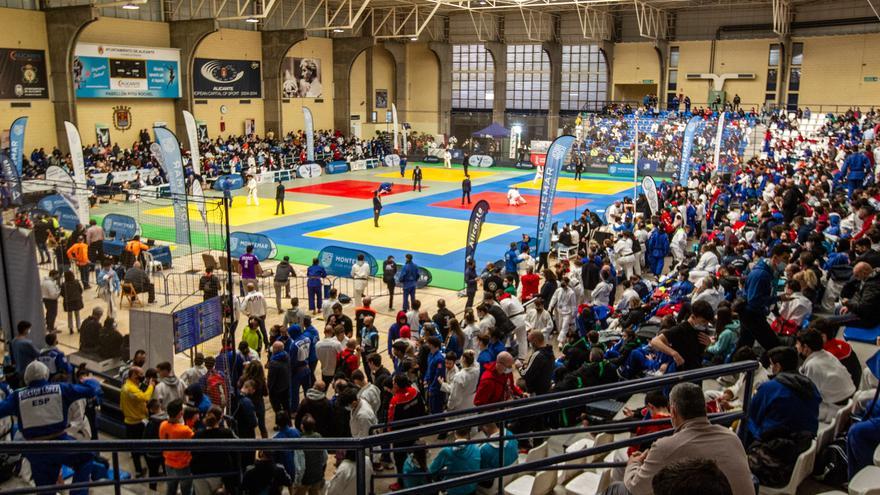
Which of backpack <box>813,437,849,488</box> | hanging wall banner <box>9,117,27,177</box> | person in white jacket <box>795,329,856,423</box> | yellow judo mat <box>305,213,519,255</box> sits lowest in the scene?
yellow judo mat <box>305,213,519,255</box>

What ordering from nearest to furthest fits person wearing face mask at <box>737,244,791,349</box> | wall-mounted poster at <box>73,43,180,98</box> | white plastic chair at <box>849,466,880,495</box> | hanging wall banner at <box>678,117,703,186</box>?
1. white plastic chair at <box>849,466,880,495</box>
2. person wearing face mask at <box>737,244,791,349</box>
3. hanging wall banner at <box>678,117,703,186</box>
4. wall-mounted poster at <box>73,43,180,98</box>

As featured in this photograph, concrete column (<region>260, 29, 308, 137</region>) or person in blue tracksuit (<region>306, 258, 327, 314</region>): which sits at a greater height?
concrete column (<region>260, 29, 308, 137</region>)

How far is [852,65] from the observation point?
4375 cm

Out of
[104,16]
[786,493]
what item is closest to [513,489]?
[786,493]

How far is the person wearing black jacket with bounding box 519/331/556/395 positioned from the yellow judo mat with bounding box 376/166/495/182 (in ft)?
108

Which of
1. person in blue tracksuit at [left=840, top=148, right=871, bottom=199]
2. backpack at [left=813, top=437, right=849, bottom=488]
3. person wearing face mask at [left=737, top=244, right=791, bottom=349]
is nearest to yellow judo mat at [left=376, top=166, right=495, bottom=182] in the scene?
person in blue tracksuit at [left=840, top=148, right=871, bottom=199]

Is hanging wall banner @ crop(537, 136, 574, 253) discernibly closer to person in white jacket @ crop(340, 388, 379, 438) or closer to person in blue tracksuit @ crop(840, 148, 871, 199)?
person in blue tracksuit @ crop(840, 148, 871, 199)

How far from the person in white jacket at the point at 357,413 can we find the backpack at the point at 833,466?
448 cm

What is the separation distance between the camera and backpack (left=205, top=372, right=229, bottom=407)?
32.7 ft

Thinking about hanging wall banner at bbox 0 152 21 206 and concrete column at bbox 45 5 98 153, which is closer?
hanging wall banner at bbox 0 152 21 206

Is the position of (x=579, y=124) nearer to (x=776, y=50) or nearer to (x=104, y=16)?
(x=776, y=50)

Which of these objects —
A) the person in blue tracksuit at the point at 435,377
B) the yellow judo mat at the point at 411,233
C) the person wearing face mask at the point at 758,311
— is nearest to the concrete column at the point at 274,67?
the yellow judo mat at the point at 411,233

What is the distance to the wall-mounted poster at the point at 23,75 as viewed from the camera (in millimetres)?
30938

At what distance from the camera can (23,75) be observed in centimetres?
3161
